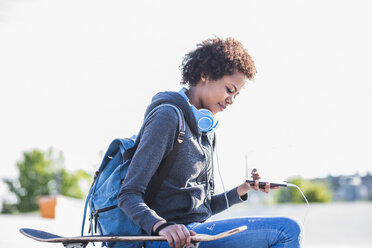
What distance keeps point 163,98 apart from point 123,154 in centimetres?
31

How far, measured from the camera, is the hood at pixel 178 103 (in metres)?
2.14

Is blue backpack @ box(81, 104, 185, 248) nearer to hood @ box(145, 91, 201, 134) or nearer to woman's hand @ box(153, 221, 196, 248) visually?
hood @ box(145, 91, 201, 134)

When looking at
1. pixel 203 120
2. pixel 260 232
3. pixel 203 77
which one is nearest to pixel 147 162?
pixel 203 120

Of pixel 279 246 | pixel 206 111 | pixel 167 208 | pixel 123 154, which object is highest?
pixel 206 111

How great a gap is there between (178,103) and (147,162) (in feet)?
1.17

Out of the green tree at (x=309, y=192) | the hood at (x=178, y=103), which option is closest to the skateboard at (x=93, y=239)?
the hood at (x=178, y=103)

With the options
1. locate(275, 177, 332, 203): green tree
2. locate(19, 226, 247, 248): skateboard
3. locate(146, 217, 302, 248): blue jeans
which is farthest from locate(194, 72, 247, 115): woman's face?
locate(275, 177, 332, 203): green tree

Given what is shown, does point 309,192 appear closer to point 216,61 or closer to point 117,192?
point 216,61

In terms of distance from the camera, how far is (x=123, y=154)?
2.11 meters

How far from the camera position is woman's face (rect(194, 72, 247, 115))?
2.34 metres

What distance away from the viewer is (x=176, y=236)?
5.57 feet

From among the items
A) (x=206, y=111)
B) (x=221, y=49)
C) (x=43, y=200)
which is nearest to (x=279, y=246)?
(x=206, y=111)

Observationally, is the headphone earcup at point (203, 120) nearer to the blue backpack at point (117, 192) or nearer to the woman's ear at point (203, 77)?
the blue backpack at point (117, 192)

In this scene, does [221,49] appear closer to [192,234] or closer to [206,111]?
[206,111]
